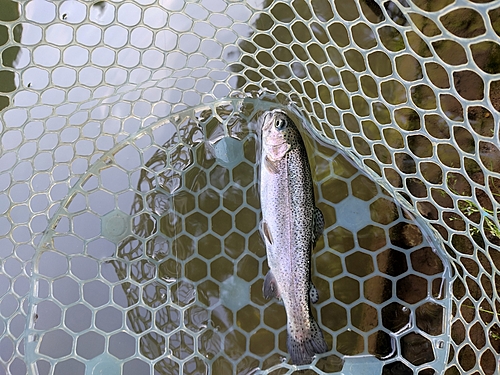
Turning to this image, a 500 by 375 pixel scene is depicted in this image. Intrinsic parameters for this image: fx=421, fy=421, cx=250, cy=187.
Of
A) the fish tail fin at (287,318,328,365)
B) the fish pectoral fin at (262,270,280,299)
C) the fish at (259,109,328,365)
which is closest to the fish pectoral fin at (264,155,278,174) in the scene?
the fish at (259,109,328,365)

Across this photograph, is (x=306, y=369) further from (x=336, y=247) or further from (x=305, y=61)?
(x=305, y=61)

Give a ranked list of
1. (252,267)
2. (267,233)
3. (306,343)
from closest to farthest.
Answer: (306,343) → (267,233) → (252,267)

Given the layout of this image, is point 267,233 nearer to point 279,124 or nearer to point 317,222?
point 317,222

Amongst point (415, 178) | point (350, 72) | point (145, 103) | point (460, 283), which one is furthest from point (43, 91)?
point (460, 283)

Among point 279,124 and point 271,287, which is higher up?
point 279,124

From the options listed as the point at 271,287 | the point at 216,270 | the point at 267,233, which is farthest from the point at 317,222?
the point at 216,270

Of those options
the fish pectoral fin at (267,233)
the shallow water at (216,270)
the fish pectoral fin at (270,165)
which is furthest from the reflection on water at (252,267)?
the fish pectoral fin at (270,165)
